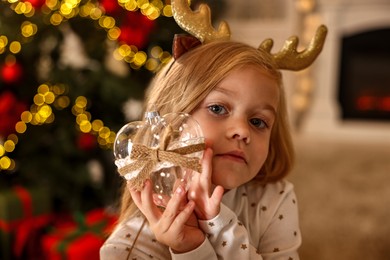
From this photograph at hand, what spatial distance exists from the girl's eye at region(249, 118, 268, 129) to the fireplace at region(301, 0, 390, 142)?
324 cm

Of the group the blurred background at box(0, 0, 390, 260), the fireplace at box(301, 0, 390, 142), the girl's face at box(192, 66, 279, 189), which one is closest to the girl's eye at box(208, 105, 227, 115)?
the girl's face at box(192, 66, 279, 189)

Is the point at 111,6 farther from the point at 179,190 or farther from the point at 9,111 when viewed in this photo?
the point at 179,190

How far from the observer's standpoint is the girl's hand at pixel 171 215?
707 millimetres

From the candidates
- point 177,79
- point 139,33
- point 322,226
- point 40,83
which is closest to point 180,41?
point 177,79

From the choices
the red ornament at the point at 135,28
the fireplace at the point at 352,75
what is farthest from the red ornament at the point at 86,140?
the fireplace at the point at 352,75

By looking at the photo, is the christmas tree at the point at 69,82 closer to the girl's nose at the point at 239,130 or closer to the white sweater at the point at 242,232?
the white sweater at the point at 242,232

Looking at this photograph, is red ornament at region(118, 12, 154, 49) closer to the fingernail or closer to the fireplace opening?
the fingernail

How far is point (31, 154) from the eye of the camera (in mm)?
2031

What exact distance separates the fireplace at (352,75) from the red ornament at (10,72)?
2.69 m

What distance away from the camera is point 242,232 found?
0.79 m

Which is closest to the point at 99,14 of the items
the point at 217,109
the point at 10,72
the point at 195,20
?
the point at 10,72

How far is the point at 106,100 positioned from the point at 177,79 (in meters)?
1.18

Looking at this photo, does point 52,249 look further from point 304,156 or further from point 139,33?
point 304,156

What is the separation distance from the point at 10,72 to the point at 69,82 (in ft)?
0.77
